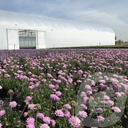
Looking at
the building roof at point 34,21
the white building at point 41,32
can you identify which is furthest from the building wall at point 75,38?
the building roof at point 34,21

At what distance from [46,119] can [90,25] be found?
5155 centimetres

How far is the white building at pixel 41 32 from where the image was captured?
33.8 m

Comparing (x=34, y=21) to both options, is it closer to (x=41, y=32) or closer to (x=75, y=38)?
(x=41, y=32)

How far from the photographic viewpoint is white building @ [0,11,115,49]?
33.8 metres

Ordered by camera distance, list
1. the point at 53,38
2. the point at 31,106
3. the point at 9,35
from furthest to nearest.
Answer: the point at 53,38 → the point at 9,35 → the point at 31,106

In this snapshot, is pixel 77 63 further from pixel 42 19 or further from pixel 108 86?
pixel 42 19

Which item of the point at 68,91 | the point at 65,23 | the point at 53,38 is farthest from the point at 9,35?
the point at 68,91

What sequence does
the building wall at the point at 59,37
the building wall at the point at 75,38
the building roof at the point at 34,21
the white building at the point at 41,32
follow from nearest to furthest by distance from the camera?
the building wall at the point at 59,37 < the white building at the point at 41,32 < the building roof at the point at 34,21 < the building wall at the point at 75,38

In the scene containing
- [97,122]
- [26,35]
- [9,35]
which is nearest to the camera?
[97,122]

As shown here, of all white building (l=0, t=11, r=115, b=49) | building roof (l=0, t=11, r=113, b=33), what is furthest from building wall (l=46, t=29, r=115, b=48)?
building roof (l=0, t=11, r=113, b=33)

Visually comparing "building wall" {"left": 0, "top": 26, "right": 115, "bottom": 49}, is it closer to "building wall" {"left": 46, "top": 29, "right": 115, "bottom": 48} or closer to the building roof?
"building wall" {"left": 46, "top": 29, "right": 115, "bottom": 48}

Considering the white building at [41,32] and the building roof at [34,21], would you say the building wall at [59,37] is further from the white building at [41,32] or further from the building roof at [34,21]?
the building roof at [34,21]

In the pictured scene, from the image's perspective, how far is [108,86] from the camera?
11.7 feet

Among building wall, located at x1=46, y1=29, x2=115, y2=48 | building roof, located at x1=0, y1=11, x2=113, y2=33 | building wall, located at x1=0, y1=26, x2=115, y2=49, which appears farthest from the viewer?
building wall, located at x1=46, y1=29, x2=115, y2=48
